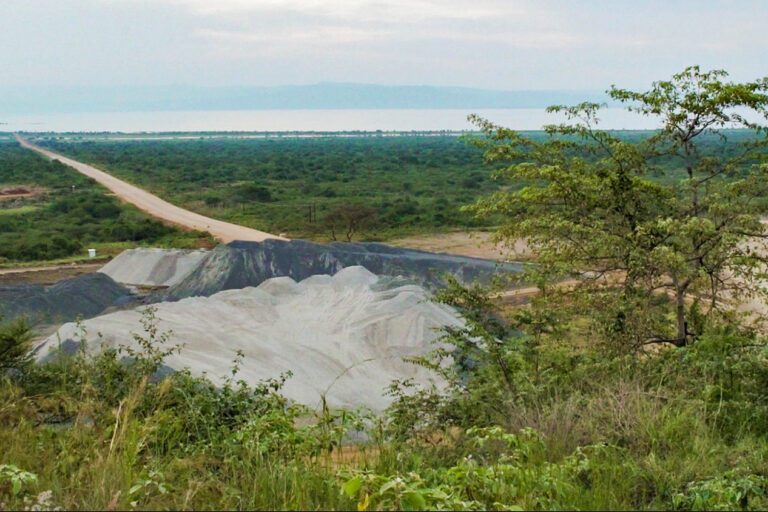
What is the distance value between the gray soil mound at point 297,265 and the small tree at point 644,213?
10.6m

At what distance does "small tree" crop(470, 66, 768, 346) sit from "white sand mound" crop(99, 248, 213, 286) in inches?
605

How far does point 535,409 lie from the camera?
702 cm

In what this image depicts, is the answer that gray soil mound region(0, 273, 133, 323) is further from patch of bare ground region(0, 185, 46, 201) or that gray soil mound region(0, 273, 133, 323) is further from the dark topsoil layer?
patch of bare ground region(0, 185, 46, 201)

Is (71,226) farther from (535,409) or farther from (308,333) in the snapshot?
(535,409)

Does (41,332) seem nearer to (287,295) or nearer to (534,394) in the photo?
(287,295)

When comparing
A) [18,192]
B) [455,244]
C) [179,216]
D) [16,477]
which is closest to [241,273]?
[455,244]

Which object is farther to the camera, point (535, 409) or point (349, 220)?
point (349, 220)

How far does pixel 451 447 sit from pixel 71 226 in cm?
3449

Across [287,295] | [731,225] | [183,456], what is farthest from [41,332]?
[731,225]

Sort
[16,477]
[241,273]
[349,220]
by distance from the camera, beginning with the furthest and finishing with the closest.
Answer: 1. [349,220]
2. [241,273]
3. [16,477]

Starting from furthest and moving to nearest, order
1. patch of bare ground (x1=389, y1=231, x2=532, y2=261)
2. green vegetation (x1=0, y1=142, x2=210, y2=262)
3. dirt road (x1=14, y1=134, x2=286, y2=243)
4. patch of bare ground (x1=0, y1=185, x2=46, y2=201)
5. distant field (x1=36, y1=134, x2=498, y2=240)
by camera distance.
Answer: patch of bare ground (x1=0, y1=185, x2=46, y2=201) < distant field (x1=36, y1=134, x2=498, y2=240) < dirt road (x1=14, y1=134, x2=286, y2=243) < patch of bare ground (x1=389, y1=231, x2=532, y2=261) < green vegetation (x1=0, y1=142, x2=210, y2=262)

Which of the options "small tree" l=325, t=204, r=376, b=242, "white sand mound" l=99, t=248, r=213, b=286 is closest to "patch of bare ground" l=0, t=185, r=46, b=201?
"small tree" l=325, t=204, r=376, b=242

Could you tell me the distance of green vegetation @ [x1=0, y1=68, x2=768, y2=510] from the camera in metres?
4.40

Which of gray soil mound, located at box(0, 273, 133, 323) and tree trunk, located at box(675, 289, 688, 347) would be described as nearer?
tree trunk, located at box(675, 289, 688, 347)
